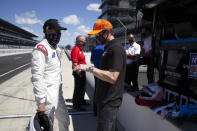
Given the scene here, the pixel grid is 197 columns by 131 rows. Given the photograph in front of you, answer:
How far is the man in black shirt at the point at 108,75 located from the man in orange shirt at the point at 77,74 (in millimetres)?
2095

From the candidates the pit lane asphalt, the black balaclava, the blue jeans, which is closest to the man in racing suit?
the black balaclava

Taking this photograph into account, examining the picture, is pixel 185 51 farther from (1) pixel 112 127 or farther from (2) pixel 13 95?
(2) pixel 13 95

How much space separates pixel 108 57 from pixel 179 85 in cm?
152

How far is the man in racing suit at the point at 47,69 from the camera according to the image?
2.12 m

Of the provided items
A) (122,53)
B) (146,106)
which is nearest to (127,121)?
(146,106)

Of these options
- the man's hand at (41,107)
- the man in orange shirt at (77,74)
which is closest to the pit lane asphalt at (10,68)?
the man in orange shirt at (77,74)

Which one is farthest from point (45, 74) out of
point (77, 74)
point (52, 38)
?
point (77, 74)

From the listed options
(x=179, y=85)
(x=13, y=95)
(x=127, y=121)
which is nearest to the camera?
(x=179, y=85)

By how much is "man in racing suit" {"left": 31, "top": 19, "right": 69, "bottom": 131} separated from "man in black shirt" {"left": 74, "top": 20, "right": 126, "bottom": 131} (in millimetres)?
558

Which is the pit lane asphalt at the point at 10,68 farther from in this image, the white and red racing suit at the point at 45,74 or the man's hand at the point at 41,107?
the man's hand at the point at 41,107

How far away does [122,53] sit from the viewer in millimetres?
1883

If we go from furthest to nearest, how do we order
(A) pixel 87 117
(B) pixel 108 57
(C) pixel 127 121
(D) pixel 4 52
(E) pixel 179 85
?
1. (D) pixel 4 52
2. (A) pixel 87 117
3. (C) pixel 127 121
4. (E) pixel 179 85
5. (B) pixel 108 57

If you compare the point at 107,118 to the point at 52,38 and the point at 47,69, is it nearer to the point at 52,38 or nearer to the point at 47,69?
the point at 47,69

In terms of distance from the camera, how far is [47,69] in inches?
90.1
